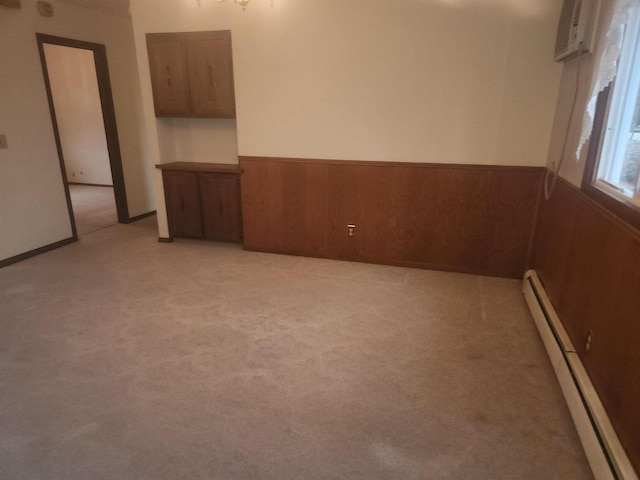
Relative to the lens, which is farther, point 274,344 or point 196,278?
point 196,278

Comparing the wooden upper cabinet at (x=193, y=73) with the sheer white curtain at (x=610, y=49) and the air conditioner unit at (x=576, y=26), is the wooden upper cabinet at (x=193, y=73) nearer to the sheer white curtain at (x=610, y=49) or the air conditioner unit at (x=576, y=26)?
the air conditioner unit at (x=576, y=26)

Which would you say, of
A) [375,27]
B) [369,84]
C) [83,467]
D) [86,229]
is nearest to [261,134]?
[369,84]

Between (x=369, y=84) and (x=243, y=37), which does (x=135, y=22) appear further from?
(x=369, y=84)

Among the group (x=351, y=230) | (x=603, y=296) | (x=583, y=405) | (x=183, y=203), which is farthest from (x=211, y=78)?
(x=583, y=405)

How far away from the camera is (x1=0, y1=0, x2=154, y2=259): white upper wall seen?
3689 mm

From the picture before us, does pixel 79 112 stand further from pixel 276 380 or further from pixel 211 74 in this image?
pixel 276 380

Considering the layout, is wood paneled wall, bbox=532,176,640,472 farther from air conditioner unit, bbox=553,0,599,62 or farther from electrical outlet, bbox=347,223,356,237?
electrical outlet, bbox=347,223,356,237

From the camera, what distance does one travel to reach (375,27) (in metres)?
3.26

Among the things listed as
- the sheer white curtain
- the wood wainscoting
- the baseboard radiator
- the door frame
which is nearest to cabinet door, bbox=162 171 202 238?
the wood wainscoting

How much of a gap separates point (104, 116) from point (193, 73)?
63.7 inches

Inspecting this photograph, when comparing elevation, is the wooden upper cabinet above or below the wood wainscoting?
above

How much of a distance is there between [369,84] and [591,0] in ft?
5.14

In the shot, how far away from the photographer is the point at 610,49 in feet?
5.89

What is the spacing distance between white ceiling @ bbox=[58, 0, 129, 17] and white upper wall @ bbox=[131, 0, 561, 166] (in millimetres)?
617
